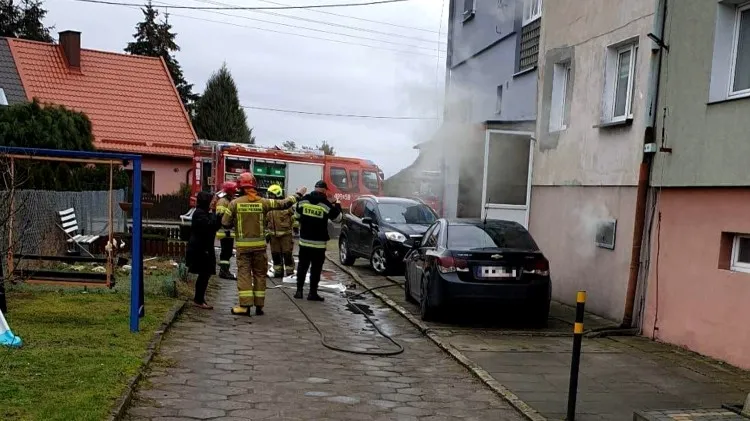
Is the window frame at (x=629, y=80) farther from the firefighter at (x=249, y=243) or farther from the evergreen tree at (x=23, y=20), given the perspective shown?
the evergreen tree at (x=23, y=20)

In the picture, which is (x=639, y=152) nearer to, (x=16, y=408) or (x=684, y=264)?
(x=684, y=264)

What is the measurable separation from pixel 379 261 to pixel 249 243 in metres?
5.34

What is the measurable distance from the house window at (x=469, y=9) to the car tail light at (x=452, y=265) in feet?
35.7

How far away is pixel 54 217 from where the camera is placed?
11711 mm

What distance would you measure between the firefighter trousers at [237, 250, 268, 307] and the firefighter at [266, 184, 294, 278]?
2.91 m

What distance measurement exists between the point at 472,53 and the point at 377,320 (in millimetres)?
11295

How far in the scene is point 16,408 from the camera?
14.9ft

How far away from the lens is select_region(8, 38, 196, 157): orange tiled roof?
93.1 ft

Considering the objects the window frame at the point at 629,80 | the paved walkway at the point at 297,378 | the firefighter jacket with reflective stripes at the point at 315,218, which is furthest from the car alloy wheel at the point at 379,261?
the window frame at the point at 629,80

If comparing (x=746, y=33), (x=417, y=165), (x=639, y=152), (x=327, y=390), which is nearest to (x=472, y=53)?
(x=417, y=165)

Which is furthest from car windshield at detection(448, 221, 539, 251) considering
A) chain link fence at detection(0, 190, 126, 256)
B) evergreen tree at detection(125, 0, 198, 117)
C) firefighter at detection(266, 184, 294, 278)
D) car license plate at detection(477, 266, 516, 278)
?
evergreen tree at detection(125, 0, 198, 117)

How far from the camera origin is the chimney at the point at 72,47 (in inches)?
1177

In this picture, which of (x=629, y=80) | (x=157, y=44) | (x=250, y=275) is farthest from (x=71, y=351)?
(x=157, y=44)

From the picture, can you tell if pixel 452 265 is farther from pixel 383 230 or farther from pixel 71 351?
pixel 383 230
